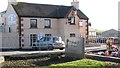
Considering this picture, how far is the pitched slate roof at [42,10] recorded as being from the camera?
1619 inches

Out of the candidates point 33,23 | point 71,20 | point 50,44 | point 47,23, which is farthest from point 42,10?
point 50,44

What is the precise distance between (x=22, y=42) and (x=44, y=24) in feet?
17.3

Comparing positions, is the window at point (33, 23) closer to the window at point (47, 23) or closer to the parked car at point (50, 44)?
the window at point (47, 23)

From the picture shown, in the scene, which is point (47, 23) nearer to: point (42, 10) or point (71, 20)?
point (42, 10)

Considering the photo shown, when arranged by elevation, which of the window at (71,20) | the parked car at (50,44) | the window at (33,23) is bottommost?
the parked car at (50,44)

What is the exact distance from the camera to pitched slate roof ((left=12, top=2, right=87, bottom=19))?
4112 cm

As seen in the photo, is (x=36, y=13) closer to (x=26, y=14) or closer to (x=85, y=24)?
(x=26, y=14)

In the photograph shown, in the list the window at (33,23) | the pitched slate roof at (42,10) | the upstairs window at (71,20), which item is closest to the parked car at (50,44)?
the window at (33,23)

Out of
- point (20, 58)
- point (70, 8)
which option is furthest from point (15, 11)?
point (20, 58)

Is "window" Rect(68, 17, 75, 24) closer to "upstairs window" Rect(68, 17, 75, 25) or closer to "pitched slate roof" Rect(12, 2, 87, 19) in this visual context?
"upstairs window" Rect(68, 17, 75, 25)

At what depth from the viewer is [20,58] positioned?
20.0 metres

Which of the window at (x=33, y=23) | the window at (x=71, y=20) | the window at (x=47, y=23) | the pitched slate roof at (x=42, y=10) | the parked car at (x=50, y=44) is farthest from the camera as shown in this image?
the window at (x=71, y=20)

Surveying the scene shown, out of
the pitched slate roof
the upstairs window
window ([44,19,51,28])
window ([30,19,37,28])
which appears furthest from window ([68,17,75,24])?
window ([30,19,37,28])

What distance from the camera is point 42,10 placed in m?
43.7
